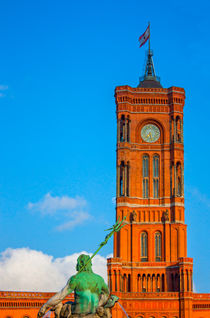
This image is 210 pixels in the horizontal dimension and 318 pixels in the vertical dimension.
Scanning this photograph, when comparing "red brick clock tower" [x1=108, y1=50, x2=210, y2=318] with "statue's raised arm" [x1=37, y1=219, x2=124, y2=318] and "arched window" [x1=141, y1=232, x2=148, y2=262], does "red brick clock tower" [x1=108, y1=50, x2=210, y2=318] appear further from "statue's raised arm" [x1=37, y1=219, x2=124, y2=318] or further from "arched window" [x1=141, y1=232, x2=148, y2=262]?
"statue's raised arm" [x1=37, y1=219, x2=124, y2=318]

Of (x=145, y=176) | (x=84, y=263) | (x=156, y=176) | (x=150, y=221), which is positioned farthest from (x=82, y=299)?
(x=145, y=176)

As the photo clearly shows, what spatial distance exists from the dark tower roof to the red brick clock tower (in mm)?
158

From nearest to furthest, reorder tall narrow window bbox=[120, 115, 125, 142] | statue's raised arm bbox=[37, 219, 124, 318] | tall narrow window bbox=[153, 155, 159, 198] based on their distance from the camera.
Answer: statue's raised arm bbox=[37, 219, 124, 318]
tall narrow window bbox=[153, 155, 159, 198]
tall narrow window bbox=[120, 115, 125, 142]

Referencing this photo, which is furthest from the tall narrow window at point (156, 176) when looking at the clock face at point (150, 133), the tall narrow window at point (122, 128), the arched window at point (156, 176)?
the tall narrow window at point (122, 128)

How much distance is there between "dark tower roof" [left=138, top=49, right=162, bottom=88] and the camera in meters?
92.2

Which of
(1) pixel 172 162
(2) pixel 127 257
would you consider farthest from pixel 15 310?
(1) pixel 172 162

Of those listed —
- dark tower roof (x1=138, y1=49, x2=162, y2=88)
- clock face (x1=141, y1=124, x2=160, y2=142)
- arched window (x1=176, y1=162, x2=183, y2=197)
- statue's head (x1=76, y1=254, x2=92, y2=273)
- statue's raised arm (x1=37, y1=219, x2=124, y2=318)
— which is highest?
dark tower roof (x1=138, y1=49, x2=162, y2=88)

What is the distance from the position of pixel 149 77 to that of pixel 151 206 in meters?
19.6

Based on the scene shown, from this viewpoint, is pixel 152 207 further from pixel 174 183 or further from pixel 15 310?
pixel 15 310

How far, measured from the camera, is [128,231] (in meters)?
85.0

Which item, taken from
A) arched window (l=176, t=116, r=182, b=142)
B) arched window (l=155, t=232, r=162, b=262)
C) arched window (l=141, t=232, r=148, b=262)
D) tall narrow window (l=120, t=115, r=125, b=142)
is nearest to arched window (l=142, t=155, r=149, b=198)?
tall narrow window (l=120, t=115, r=125, b=142)

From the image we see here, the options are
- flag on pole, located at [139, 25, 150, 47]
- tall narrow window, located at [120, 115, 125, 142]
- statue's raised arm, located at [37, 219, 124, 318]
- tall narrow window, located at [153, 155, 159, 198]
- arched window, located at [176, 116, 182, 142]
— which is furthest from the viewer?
flag on pole, located at [139, 25, 150, 47]

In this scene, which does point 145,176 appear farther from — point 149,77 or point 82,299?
point 82,299

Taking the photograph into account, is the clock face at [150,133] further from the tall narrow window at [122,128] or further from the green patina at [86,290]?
the green patina at [86,290]
